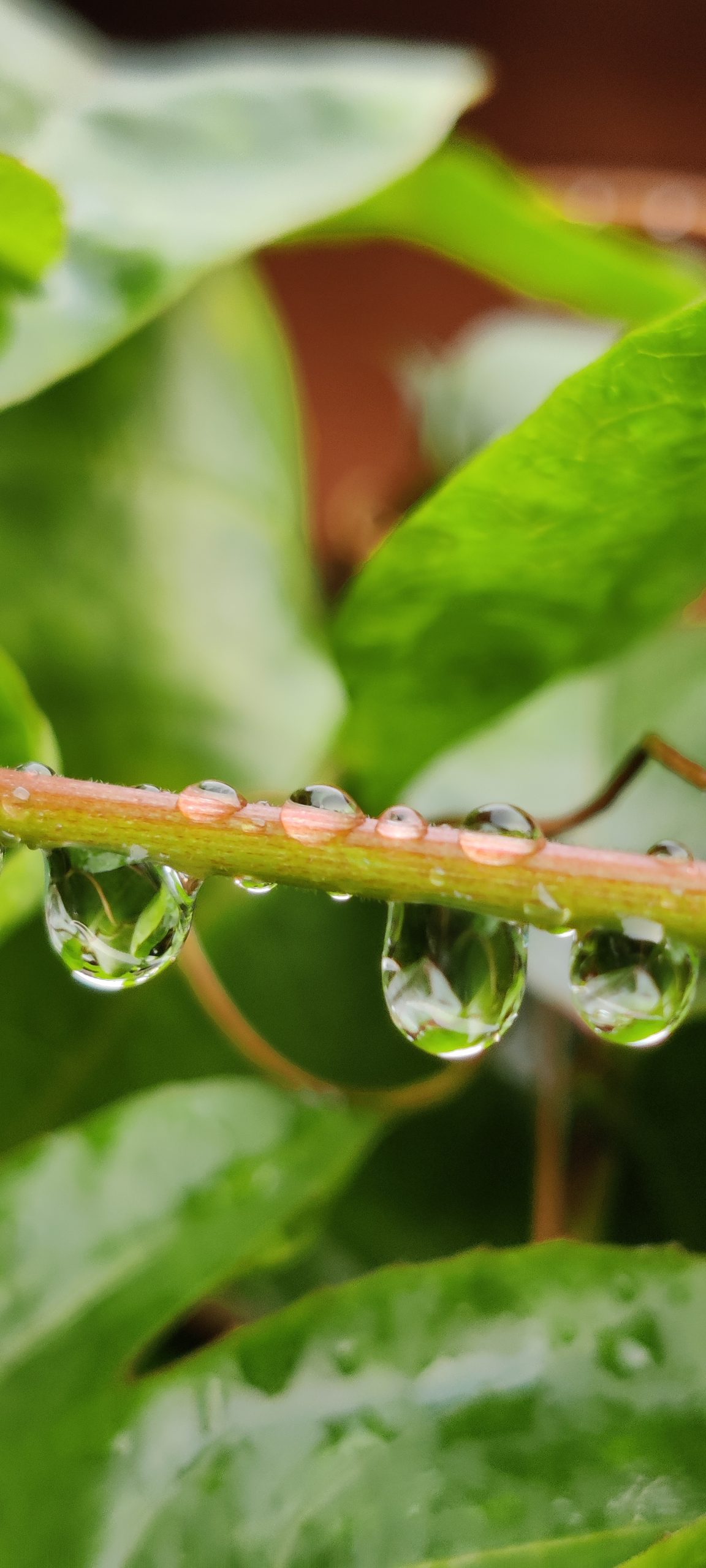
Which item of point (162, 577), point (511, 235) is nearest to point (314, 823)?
point (162, 577)

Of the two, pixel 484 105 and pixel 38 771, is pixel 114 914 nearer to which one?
pixel 38 771

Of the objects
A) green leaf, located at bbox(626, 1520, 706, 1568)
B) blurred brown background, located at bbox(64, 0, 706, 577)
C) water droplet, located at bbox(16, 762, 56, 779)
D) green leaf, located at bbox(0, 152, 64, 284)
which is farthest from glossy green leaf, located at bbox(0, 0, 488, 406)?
blurred brown background, located at bbox(64, 0, 706, 577)

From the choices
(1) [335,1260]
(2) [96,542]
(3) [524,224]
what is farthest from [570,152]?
(1) [335,1260]

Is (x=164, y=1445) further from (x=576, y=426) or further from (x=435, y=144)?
(x=435, y=144)

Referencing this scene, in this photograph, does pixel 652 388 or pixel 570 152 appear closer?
pixel 652 388

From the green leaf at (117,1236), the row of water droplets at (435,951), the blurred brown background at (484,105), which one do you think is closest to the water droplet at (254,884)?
the row of water droplets at (435,951)

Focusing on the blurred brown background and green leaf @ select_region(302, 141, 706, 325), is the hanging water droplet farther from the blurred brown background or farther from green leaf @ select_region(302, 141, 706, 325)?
the blurred brown background

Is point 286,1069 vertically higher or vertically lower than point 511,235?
lower
